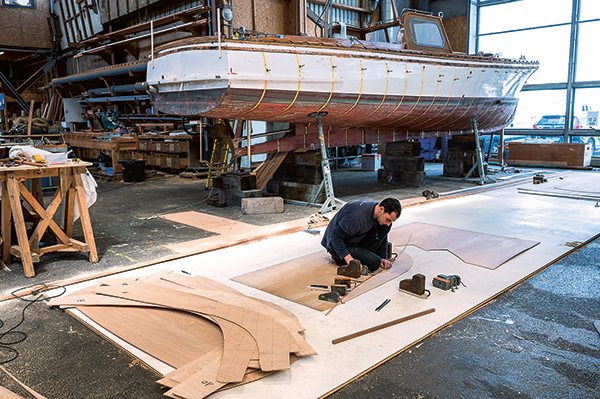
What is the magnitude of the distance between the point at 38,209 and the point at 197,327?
2143mm

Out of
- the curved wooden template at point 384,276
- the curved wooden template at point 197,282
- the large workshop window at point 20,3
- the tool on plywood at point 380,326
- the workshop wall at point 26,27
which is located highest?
the large workshop window at point 20,3

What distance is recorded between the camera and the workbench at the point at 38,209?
12.0 ft

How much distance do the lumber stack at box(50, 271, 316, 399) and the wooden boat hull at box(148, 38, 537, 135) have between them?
8.43ft

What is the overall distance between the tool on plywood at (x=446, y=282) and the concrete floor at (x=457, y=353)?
1.07 feet

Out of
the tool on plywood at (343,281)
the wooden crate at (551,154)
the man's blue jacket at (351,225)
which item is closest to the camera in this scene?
the tool on plywood at (343,281)

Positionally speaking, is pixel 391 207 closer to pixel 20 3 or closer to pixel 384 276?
pixel 384 276

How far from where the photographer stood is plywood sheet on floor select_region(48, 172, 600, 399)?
226cm

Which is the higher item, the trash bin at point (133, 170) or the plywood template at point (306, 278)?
the trash bin at point (133, 170)

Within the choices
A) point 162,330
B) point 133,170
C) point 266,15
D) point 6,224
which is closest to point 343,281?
point 162,330

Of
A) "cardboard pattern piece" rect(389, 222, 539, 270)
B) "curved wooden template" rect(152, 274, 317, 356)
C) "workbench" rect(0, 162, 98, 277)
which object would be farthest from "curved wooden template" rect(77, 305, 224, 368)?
"cardboard pattern piece" rect(389, 222, 539, 270)

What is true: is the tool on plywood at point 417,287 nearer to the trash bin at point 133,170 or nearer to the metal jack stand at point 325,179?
the metal jack stand at point 325,179

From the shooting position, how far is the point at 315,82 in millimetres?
5566

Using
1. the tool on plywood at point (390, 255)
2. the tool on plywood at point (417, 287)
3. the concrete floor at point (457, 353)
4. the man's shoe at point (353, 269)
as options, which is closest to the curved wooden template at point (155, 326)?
the concrete floor at point (457, 353)

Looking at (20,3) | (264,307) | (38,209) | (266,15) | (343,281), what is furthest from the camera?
(20,3)
